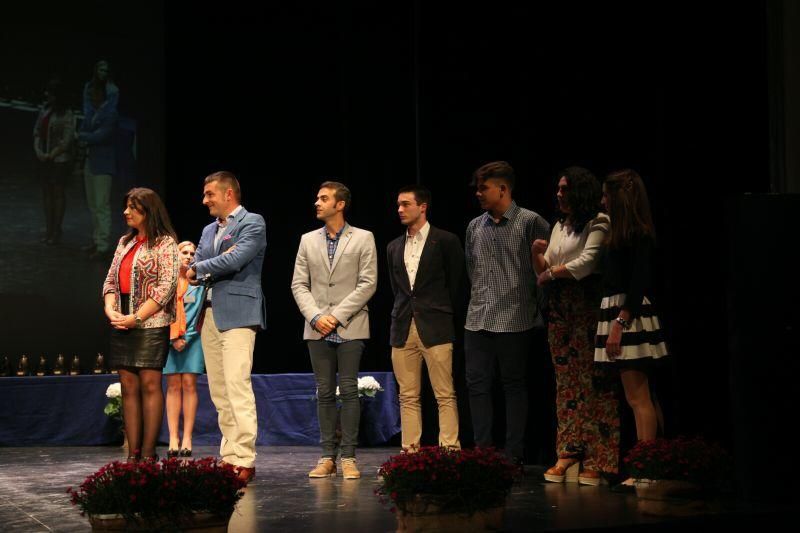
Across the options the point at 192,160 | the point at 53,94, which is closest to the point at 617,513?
the point at 192,160

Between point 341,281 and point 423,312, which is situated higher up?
point 341,281

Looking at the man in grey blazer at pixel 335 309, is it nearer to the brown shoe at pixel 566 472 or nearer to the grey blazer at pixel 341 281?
the grey blazer at pixel 341 281

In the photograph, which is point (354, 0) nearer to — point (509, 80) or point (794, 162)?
point (509, 80)

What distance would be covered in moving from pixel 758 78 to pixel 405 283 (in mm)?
2057

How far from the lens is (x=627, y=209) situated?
15.4ft

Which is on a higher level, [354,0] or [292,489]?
[354,0]

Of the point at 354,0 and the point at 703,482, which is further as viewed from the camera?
the point at 354,0

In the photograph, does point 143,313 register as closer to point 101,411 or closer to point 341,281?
point 341,281

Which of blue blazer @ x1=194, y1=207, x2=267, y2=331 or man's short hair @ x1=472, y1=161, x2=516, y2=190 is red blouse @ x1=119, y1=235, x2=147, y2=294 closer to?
blue blazer @ x1=194, y1=207, x2=267, y2=331

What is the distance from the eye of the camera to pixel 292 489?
4.98 meters

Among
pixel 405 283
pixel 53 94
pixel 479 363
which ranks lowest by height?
pixel 479 363

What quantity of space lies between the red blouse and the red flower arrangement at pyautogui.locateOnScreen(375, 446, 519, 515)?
5.99 feet

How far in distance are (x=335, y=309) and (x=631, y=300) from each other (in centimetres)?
156

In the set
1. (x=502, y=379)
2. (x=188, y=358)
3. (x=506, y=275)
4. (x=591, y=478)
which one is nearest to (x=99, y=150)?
(x=188, y=358)
